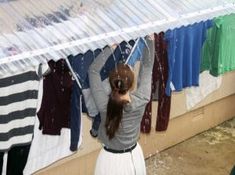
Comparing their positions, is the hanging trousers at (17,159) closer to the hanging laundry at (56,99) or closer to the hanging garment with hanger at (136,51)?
the hanging laundry at (56,99)

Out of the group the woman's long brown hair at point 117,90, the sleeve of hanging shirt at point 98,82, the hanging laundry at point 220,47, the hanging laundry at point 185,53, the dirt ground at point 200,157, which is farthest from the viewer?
the dirt ground at point 200,157

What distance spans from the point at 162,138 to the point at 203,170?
61 centimetres

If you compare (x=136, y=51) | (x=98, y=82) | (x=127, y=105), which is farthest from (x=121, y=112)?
(x=136, y=51)

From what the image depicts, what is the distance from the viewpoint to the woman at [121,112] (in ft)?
10.8

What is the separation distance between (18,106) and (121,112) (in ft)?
2.44

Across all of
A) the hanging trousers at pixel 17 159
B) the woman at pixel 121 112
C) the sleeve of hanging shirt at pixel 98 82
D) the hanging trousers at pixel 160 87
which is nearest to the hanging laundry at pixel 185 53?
the hanging trousers at pixel 160 87

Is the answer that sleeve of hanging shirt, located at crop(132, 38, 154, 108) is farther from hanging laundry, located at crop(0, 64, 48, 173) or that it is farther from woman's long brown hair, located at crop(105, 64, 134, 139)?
hanging laundry, located at crop(0, 64, 48, 173)

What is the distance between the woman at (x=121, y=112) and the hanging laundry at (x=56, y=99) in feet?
0.84

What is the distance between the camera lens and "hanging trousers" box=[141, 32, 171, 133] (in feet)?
13.3

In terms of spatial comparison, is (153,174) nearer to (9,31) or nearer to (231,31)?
(231,31)

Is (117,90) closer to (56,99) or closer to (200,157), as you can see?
(56,99)

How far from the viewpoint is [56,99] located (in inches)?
145

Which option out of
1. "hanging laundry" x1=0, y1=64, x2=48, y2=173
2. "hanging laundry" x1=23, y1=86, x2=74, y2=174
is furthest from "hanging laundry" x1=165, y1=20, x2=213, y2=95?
"hanging laundry" x1=0, y1=64, x2=48, y2=173

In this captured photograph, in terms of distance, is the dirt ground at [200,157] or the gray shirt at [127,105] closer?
the gray shirt at [127,105]
